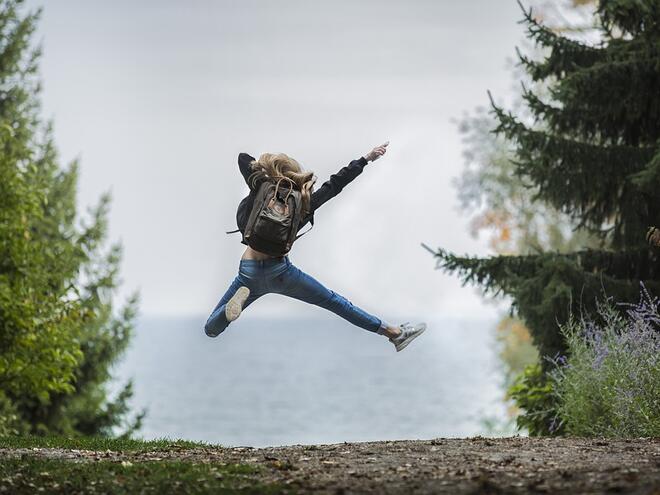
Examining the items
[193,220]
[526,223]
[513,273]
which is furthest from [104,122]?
[513,273]

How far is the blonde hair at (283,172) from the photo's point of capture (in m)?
8.09

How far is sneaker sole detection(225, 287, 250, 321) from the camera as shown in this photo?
25.4 feet

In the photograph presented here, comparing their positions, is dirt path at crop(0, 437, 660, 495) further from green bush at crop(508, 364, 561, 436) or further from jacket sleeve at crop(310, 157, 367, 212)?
green bush at crop(508, 364, 561, 436)

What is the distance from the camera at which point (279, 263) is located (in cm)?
805

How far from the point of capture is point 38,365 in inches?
487

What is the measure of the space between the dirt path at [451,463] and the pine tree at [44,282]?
4.61 meters

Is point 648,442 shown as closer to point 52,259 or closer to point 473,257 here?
point 473,257

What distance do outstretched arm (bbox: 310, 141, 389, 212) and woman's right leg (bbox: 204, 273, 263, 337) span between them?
35.7 inches

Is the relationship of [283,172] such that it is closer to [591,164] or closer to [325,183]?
[325,183]

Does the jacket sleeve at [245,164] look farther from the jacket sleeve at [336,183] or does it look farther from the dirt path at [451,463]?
the dirt path at [451,463]

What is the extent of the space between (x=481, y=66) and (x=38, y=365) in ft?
161

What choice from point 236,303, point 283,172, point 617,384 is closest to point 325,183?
point 283,172

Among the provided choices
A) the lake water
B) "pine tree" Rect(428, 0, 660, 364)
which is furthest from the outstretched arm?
the lake water

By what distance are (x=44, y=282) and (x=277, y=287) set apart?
20.7 feet
